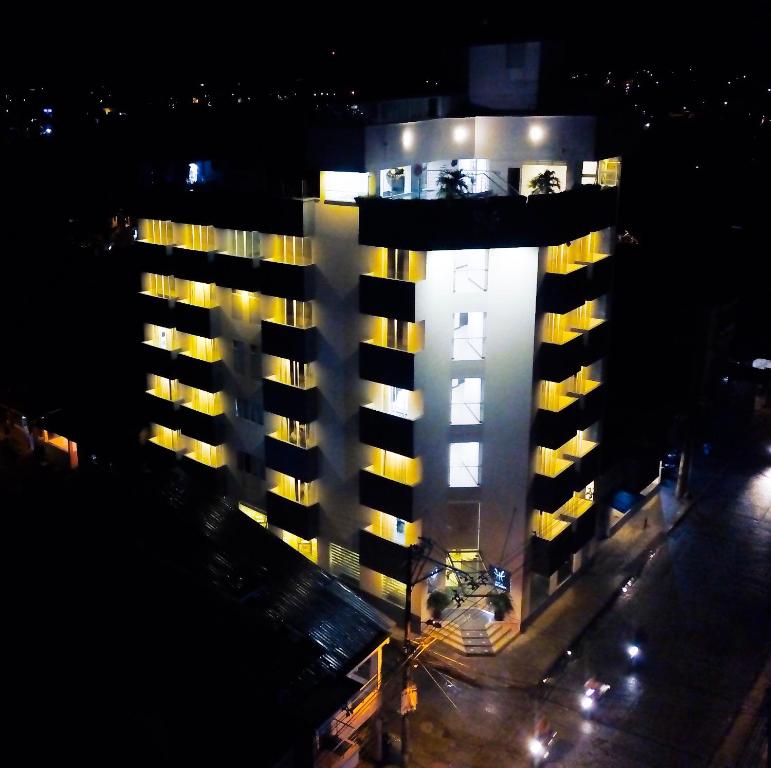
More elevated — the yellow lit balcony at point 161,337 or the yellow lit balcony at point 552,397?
the yellow lit balcony at point 161,337

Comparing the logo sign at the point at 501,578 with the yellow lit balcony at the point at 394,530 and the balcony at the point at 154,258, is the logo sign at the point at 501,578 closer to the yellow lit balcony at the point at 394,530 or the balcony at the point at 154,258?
the yellow lit balcony at the point at 394,530

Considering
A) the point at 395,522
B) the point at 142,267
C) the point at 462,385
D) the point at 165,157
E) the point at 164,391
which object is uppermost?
the point at 165,157

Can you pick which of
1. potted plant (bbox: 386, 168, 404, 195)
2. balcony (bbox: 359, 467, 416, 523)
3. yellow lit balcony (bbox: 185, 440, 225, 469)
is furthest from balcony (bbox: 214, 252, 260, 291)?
balcony (bbox: 359, 467, 416, 523)

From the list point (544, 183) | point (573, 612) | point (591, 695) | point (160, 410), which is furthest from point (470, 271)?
point (160, 410)

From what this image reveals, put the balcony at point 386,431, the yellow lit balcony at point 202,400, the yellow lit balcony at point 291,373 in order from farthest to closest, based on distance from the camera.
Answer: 1. the yellow lit balcony at point 202,400
2. the yellow lit balcony at point 291,373
3. the balcony at point 386,431

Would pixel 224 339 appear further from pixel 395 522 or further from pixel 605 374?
pixel 605 374

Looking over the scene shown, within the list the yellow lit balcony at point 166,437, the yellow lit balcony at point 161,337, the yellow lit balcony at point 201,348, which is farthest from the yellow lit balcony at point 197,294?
the yellow lit balcony at point 166,437

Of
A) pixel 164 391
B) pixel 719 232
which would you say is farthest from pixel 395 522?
pixel 719 232
